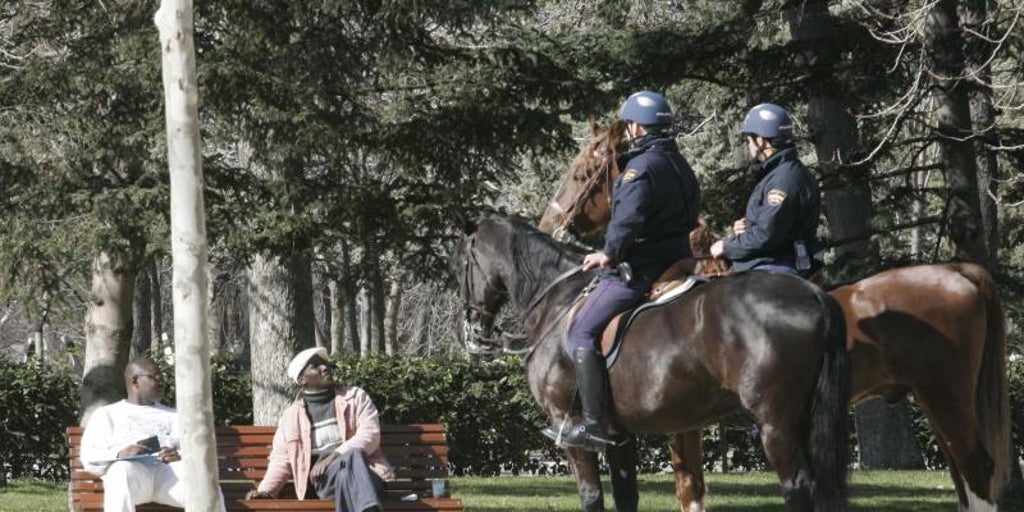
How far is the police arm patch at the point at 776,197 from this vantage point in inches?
374

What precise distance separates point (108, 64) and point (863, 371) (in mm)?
7554

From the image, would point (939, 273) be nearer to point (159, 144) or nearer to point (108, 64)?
point (159, 144)

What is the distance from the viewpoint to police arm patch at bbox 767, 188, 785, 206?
950 centimetres

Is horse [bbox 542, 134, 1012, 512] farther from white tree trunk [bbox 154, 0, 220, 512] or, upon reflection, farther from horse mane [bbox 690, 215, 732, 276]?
white tree trunk [bbox 154, 0, 220, 512]

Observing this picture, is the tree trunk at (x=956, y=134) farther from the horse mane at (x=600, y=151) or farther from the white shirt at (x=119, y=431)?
the white shirt at (x=119, y=431)

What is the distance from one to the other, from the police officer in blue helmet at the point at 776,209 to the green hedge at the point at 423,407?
12.2 metres

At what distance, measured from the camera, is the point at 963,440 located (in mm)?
11094

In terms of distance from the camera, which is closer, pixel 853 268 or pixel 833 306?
pixel 833 306

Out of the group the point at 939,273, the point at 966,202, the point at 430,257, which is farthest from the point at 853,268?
the point at 939,273

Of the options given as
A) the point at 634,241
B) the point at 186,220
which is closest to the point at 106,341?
the point at 634,241

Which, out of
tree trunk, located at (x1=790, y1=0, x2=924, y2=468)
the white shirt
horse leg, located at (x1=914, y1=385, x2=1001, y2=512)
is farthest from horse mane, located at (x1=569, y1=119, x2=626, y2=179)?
tree trunk, located at (x1=790, y1=0, x2=924, y2=468)

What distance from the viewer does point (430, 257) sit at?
1551cm

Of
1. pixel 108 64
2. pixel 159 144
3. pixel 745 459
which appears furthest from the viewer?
pixel 745 459

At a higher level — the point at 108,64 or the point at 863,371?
the point at 108,64
